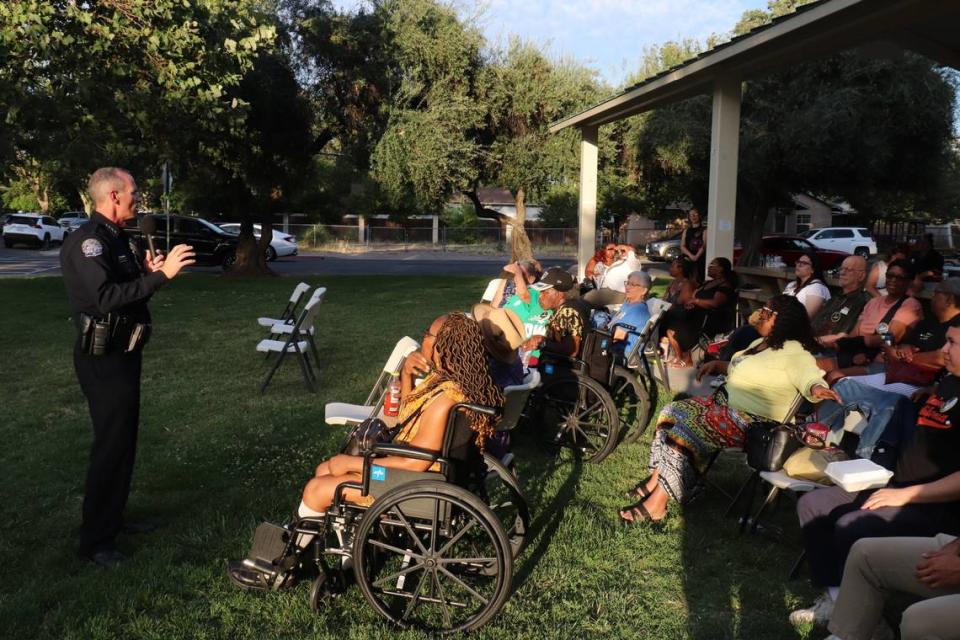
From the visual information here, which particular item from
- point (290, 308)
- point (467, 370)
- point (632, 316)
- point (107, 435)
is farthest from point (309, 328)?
point (467, 370)

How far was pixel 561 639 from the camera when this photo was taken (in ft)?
10.3

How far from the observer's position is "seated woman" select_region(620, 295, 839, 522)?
166 inches

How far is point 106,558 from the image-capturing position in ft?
12.0

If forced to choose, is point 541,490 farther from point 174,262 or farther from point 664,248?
point 664,248

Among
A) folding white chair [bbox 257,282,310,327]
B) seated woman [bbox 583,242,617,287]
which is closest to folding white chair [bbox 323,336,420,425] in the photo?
folding white chair [bbox 257,282,310,327]

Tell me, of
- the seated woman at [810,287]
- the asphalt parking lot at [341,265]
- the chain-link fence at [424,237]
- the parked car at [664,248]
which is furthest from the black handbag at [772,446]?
the chain-link fence at [424,237]

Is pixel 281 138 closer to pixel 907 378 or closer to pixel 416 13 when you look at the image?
pixel 416 13

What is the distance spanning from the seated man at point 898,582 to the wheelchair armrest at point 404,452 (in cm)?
162

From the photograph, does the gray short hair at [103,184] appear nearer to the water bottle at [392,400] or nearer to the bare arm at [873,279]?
the water bottle at [392,400]

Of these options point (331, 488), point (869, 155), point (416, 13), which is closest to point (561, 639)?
point (331, 488)

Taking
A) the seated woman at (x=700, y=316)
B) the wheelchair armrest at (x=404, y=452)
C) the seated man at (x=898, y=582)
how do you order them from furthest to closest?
the seated woman at (x=700, y=316) < the wheelchair armrest at (x=404, y=452) < the seated man at (x=898, y=582)

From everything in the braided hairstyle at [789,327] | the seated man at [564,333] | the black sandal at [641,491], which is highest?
the braided hairstyle at [789,327]

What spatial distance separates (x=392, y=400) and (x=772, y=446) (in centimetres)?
191

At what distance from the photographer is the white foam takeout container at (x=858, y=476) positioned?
3.04 m
